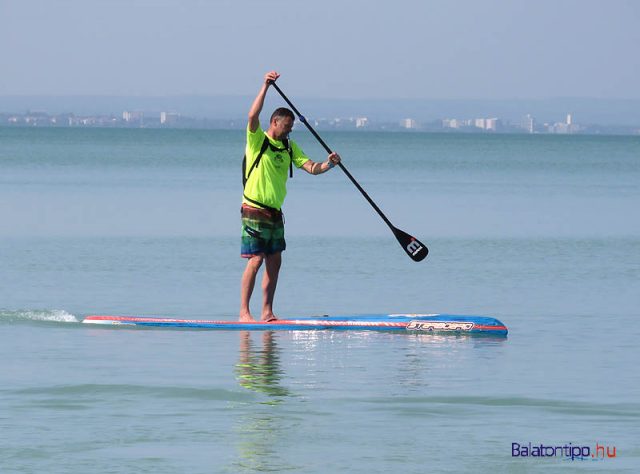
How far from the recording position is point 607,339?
14648mm

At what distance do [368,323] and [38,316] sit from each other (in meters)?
3.07

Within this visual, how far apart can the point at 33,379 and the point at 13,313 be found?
3.94 m

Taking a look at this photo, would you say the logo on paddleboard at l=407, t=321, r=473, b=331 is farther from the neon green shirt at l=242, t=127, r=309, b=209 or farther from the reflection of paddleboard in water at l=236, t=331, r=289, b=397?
the neon green shirt at l=242, t=127, r=309, b=209

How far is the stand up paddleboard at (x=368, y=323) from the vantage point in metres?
14.6

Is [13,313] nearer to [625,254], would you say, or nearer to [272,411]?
[272,411]

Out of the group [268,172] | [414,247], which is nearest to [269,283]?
[268,172]

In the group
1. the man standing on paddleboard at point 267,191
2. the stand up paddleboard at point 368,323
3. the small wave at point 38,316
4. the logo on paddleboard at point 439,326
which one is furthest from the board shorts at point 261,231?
the small wave at point 38,316

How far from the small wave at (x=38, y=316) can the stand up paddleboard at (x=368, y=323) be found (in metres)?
0.56

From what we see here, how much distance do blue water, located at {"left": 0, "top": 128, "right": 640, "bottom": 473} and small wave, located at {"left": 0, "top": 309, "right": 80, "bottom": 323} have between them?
0.05 meters

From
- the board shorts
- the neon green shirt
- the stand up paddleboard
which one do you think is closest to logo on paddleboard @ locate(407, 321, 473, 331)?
the stand up paddleboard

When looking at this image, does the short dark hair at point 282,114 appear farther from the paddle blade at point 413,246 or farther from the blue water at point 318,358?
the paddle blade at point 413,246

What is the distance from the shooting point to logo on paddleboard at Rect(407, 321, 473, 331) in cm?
A: 1458

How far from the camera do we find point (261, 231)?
14703 mm

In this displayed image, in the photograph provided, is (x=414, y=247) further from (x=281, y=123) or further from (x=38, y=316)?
(x=38, y=316)
